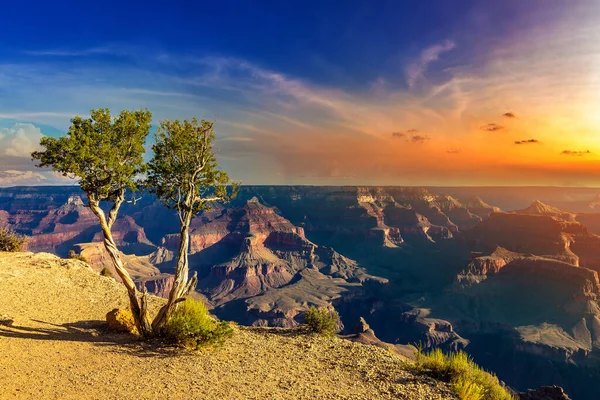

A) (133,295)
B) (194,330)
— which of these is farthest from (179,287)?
(194,330)

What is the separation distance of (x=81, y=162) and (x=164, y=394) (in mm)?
11984

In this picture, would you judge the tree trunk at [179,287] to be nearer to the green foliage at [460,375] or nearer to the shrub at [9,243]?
the green foliage at [460,375]

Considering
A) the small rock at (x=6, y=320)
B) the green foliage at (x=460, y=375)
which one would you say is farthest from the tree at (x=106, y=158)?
the green foliage at (x=460, y=375)

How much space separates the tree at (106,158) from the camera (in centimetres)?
1692

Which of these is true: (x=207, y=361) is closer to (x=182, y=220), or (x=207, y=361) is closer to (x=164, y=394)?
(x=164, y=394)

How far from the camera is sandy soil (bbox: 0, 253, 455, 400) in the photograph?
12.5m

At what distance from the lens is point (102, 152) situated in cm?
1728

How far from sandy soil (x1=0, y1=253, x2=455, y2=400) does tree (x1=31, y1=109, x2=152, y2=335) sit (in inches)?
124

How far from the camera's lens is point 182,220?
18469mm

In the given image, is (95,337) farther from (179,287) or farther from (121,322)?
(179,287)

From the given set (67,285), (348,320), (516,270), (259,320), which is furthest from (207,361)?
(516,270)

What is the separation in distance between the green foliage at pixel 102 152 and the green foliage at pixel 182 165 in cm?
104

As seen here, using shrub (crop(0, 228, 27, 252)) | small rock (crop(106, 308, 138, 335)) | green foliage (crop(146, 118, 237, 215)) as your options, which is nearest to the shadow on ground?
small rock (crop(106, 308, 138, 335))

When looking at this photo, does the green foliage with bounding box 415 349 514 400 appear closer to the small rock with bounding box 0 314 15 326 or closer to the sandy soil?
the sandy soil
